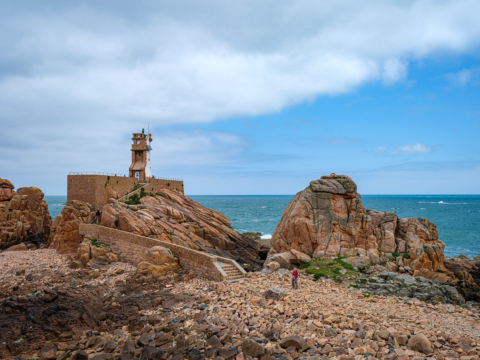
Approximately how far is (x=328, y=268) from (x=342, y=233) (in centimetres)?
360

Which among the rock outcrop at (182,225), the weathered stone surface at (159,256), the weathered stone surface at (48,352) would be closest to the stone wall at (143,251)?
the weathered stone surface at (159,256)

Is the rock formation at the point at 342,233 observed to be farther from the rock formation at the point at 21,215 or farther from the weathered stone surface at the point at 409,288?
the rock formation at the point at 21,215

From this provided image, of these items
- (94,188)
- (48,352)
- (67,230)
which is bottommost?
(48,352)

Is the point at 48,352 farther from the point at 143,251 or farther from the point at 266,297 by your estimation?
the point at 143,251

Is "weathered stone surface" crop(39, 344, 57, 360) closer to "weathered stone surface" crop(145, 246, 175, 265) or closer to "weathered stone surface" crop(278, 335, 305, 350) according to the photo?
"weathered stone surface" crop(278, 335, 305, 350)

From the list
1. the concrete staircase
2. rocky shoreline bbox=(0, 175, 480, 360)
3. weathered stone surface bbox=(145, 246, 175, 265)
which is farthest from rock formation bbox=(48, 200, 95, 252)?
the concrete staircase

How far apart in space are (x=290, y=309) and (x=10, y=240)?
32.5 m

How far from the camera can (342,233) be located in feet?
70.8

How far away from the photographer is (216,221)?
38250mm

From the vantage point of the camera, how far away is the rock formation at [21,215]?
106ft

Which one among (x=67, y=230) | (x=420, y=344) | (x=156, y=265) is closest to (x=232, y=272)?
(x=156, y=265)

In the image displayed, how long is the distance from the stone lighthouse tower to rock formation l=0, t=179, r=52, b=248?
38.3ft

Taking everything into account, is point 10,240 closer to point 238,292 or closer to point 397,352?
point 238,292

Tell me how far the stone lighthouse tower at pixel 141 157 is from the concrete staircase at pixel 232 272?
85.7 feet
